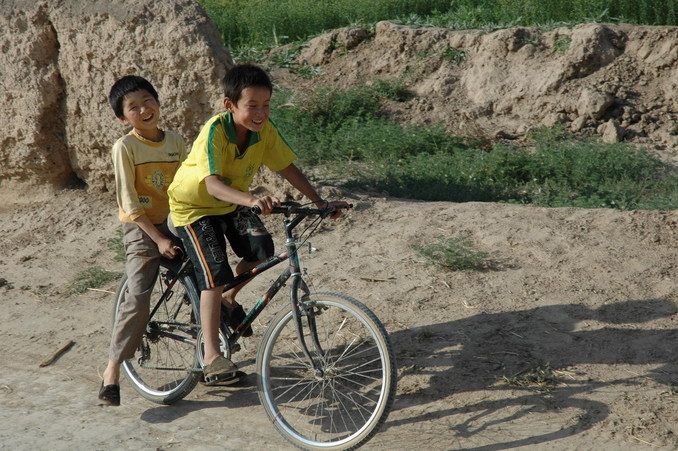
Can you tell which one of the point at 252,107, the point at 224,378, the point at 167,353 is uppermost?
the point at 252,107

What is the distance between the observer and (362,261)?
18.6ft

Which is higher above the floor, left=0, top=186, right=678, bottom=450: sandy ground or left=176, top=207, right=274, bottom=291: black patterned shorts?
left=176, top=207, right=274, bottom=291: black patterned shorts

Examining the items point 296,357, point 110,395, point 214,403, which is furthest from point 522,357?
point 110,395

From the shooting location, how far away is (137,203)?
14.0 ft

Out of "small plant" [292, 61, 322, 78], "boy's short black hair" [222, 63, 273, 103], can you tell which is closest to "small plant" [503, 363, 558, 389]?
"boy's short black hair" [222, 63, 273, 103]

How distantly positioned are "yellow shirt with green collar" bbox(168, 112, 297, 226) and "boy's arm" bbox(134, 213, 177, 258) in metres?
0.15

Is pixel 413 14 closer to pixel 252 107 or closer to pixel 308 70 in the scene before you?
pixel 308 70

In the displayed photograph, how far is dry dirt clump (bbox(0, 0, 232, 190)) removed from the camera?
22.4 feet

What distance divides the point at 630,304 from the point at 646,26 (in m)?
5.28

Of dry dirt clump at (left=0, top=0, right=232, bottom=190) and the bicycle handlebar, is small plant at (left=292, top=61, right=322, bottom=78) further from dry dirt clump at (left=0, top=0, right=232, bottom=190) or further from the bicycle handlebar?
the bicycle handlebar

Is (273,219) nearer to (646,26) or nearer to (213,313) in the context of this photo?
(213,313)

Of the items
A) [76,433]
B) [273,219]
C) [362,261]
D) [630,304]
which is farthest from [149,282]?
[630,304]

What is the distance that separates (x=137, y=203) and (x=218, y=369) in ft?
3.28

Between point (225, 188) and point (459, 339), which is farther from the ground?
point (225, 188)
